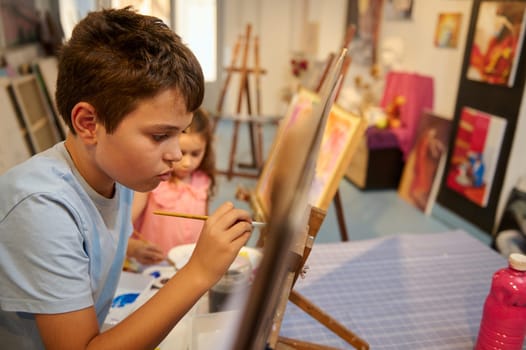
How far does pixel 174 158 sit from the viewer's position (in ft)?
2.24

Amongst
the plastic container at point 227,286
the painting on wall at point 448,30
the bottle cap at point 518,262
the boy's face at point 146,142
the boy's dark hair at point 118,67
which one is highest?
the painting on wall at point 448,30

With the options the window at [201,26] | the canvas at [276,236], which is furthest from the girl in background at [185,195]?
the window at [201,26]

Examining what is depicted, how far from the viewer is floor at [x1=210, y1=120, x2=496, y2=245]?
270 cm

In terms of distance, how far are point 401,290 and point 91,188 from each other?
31.9 inches

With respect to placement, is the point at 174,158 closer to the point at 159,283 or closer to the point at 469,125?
the point at 159,283

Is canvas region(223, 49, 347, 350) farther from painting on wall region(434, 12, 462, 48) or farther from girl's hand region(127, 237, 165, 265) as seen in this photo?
painting on wall region(434, 12, 462, 48)

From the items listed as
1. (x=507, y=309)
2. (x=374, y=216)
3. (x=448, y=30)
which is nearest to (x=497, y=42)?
(x=448, y=30)

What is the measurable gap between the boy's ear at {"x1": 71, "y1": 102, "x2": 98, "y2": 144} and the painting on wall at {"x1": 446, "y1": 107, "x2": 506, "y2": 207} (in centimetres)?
242

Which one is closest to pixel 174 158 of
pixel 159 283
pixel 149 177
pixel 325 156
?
pixel 149 177

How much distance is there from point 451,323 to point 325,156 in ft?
3.03

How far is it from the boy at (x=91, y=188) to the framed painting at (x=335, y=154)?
3.10 ft

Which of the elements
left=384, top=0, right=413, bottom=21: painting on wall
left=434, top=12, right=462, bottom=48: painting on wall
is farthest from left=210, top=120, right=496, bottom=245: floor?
left=384, top=0, right=413, bottom=21: painting on wall

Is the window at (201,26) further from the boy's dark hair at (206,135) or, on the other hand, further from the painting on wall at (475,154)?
the boy's dark hair at (206,135)

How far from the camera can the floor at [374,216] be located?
2.70 metres
